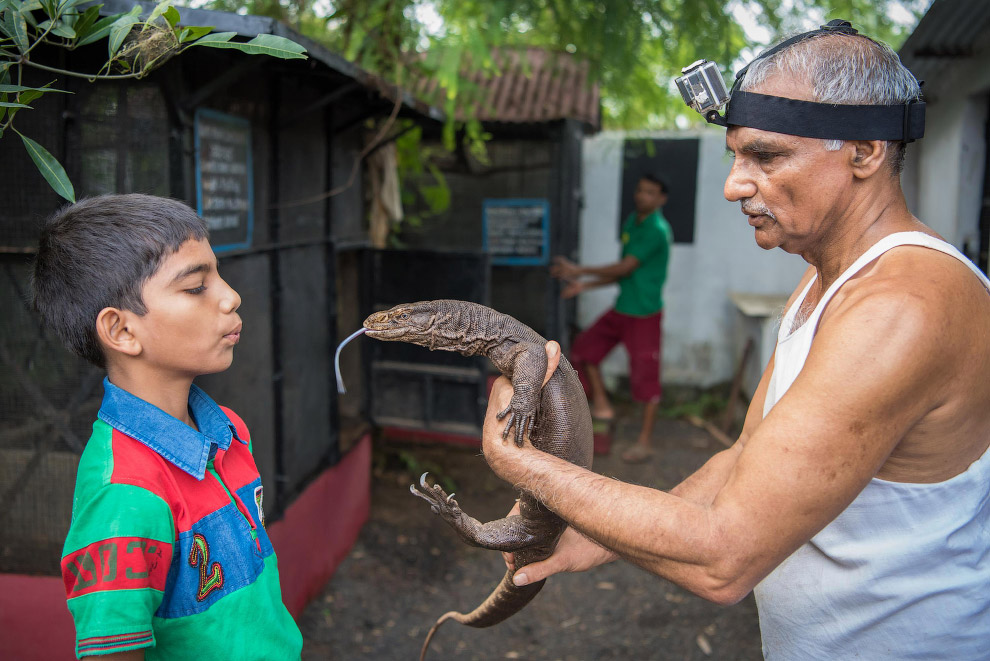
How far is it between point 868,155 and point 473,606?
427cm

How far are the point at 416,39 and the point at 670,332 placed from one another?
585 cm

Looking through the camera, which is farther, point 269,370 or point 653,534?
point 269,370

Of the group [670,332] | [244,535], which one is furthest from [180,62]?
[670,332]

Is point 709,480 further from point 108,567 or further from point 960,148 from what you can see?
point 960,148

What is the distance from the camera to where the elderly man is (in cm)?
146

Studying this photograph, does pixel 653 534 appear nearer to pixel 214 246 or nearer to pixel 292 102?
pixel 214 246

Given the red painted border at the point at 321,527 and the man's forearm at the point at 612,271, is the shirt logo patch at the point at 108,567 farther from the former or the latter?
the man's forearm at the point at 612,271

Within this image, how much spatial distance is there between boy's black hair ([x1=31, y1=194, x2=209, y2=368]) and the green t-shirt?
6029 mm

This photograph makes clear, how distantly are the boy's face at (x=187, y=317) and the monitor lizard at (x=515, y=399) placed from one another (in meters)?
0.53

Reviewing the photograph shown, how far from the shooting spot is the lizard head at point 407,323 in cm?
235

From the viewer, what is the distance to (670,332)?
1016 centimetres

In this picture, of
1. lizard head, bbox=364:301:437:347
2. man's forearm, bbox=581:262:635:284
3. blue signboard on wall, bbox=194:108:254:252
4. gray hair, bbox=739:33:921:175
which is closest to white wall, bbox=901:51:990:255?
Answer: man's forearm, bbox=581:262:635:284

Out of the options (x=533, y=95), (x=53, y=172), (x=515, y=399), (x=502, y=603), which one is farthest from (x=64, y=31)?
(x=533, y=95)

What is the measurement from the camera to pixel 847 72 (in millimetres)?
1682
